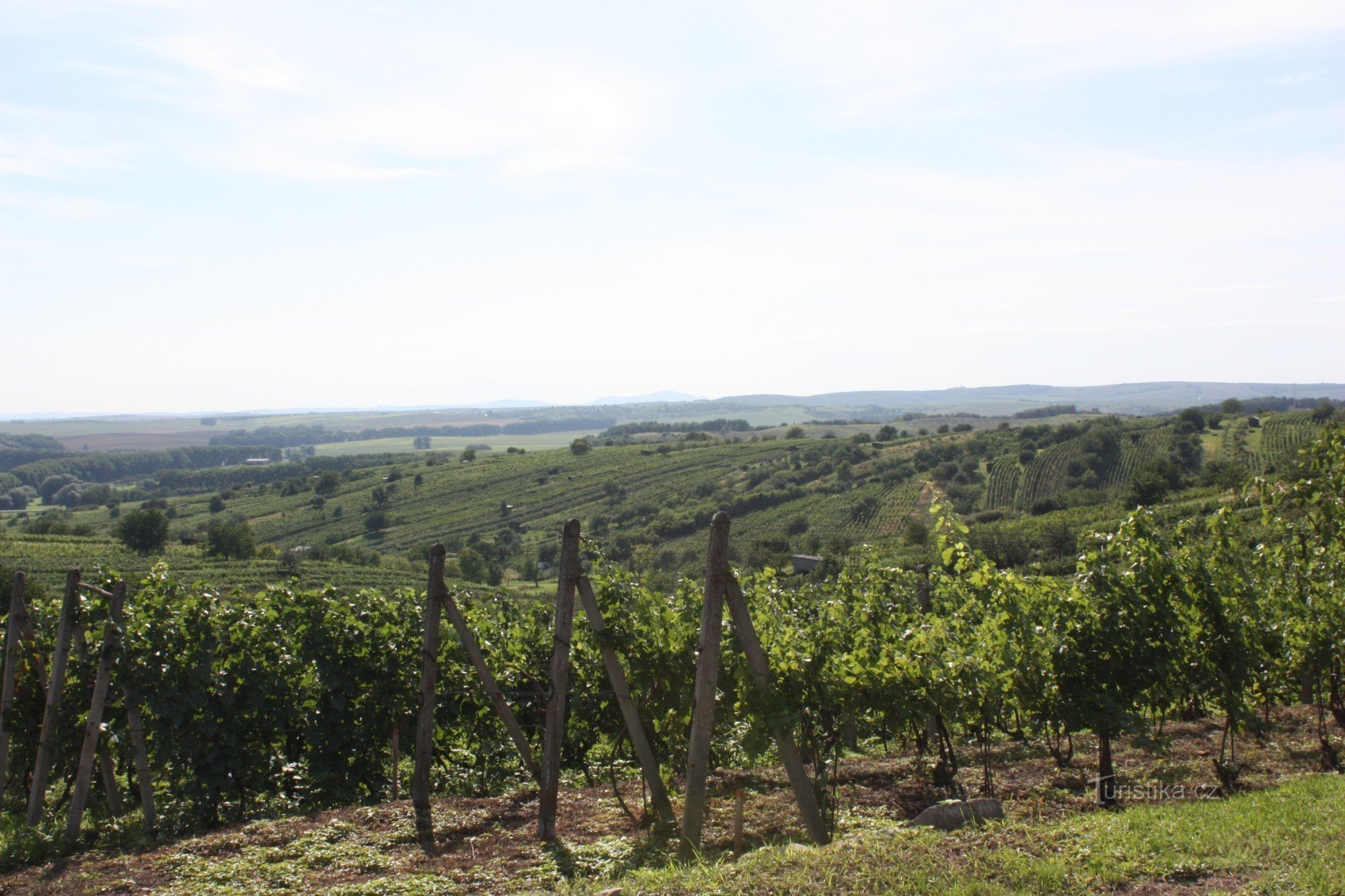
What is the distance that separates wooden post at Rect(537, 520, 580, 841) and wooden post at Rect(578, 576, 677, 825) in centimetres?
14

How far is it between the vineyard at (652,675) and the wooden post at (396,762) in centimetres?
6

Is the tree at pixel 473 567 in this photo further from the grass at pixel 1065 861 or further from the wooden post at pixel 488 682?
the grass at pixel 1065 861

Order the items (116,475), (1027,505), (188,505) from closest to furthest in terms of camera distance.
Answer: (1027,505) → (188,505) → (116,475)

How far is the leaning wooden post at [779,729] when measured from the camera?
535 centimetres

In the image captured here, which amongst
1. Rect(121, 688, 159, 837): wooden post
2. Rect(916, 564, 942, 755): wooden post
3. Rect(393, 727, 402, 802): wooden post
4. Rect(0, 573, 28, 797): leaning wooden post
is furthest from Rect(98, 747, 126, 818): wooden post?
Rect(916, 564, 942, 755): wooden post

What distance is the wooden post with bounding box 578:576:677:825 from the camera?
5.93 meters

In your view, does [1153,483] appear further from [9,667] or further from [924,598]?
[9,667]

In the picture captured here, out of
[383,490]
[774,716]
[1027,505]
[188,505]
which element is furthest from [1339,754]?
[188,505]

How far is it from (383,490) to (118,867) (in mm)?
90499

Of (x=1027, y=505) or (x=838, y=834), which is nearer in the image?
(x=838, y=834)

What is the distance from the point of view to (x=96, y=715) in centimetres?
652

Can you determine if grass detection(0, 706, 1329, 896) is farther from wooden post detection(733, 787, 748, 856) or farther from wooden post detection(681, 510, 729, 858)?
wooden post detection(681, 510, 729, 858)

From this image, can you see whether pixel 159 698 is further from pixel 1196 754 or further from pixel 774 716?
pixel 1196 754

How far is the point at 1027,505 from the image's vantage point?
212 feet
